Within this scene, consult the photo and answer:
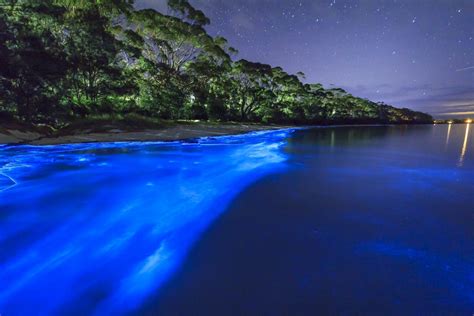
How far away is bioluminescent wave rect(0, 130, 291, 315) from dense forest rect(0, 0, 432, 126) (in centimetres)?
597

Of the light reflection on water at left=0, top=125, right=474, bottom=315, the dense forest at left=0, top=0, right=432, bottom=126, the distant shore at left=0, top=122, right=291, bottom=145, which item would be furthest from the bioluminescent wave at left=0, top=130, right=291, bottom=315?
the dense forest at left=0, top=0, right=432, bottom=126

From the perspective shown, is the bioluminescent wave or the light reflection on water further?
the bioluminescent wave

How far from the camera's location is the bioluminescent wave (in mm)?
2967

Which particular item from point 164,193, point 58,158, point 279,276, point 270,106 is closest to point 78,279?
point 279,276

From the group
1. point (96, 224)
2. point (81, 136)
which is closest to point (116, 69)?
point (81, 136)

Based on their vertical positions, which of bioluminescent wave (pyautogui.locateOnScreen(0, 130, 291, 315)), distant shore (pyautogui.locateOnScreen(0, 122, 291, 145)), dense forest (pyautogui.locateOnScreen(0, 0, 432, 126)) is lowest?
bioluminescent wave (pyautogui.locateOnScreen(0, 130, 291, 315))

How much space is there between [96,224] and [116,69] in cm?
1926

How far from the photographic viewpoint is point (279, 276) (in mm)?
3197

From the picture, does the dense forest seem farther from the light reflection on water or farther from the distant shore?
the light reflection on water

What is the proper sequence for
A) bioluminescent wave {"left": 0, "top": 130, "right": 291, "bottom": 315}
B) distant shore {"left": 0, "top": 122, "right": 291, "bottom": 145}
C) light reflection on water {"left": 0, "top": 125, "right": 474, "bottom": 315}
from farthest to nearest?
distant shore {"left": 0, "top": 122, "right": 291, "bottom": 145} → bioluminescent wave {"left": 0, "top": 130, "right": 291, "bottom": 315} → light reflection on water {"left": 0, "top": 125, "right": 474, "bottom": 315}

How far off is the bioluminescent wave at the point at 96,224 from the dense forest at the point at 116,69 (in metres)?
5.97

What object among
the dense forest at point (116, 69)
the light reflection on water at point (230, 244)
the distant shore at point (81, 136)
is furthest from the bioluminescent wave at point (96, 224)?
the dense forest at point (116, 69)

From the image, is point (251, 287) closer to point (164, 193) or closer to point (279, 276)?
point (279, 276)

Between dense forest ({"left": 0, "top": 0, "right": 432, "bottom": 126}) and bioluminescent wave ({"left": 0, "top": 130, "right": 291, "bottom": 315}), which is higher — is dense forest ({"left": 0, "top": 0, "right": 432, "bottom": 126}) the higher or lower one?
the higher one
